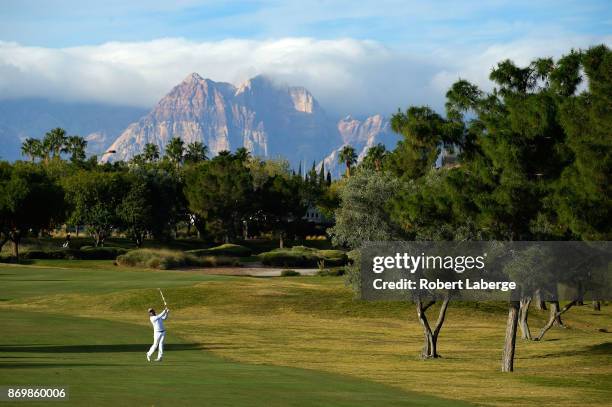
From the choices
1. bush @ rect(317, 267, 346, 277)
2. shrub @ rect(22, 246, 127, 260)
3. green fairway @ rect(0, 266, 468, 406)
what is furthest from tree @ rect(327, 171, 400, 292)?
shrub @ rect(22, 246, 127, 260)

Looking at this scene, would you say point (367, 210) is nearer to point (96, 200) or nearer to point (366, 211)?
point (366, 211)

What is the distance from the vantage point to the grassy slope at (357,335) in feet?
112

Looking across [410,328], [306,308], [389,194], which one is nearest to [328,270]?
[306,308]

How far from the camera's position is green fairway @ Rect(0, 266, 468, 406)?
81.4 feet

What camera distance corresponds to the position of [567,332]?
5888 cm

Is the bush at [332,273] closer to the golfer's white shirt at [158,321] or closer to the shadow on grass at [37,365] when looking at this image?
the golfer's white shirt at [158,321]

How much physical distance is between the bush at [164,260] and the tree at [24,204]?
1179 centimetres

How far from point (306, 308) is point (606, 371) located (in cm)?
2974

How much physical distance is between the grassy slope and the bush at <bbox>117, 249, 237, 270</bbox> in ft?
53.5

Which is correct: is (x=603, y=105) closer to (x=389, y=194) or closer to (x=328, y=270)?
(x=389, y=194)

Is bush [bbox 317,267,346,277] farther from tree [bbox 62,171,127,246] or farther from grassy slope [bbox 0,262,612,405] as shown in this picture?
tree [bbox 62,171,127,246]

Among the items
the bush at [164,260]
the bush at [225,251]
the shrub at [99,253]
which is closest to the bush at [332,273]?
the bush at [164,260]

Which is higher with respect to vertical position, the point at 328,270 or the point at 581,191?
the point at 581,191

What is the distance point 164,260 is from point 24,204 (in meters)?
18.0
